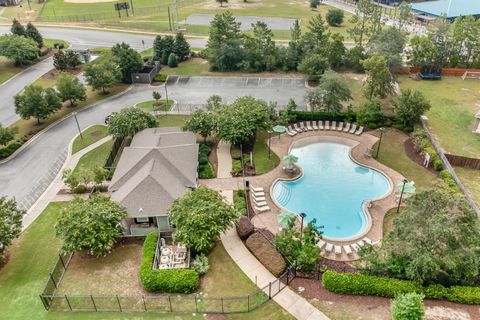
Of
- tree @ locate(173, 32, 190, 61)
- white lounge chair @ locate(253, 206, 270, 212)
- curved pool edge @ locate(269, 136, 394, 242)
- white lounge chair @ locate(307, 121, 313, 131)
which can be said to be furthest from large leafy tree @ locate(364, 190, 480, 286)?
tree @ locate(173, 32, 190, 61)

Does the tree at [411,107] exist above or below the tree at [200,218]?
above

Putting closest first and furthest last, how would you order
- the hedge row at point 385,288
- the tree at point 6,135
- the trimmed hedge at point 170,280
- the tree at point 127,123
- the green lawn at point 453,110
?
the hedge row at point 385,288
the trimmed hedge at point 170,280
the tree at point 127,123
the tree at point 6,135
the green lawn at point 453,110

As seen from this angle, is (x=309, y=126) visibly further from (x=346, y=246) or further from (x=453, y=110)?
(x=453, y=110)

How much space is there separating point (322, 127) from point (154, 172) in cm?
2234

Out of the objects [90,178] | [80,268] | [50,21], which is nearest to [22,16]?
[50,21]

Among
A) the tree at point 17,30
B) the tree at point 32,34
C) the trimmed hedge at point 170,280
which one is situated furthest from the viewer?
the tree at point 32,34

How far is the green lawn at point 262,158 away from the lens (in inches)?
1501

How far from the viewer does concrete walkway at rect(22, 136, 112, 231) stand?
106 ft

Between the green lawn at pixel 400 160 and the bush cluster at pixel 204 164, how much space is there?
18301 millimetres

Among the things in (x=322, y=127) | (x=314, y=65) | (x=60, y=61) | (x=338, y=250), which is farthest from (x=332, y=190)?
(x=60, y=61)

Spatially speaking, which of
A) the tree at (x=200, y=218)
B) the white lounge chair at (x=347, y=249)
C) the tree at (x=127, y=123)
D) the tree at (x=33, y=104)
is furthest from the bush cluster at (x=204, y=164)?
the tree at (x=33, y=104)

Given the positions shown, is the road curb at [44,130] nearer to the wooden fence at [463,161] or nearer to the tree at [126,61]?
the tree at [126,61]

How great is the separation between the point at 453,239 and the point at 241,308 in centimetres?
1379

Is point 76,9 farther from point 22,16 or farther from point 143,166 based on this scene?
point 143,166
